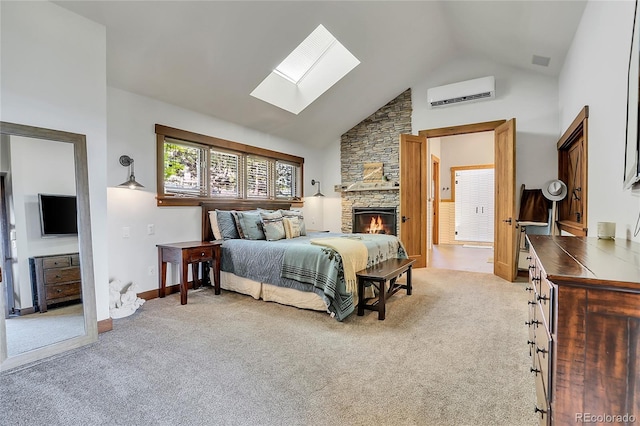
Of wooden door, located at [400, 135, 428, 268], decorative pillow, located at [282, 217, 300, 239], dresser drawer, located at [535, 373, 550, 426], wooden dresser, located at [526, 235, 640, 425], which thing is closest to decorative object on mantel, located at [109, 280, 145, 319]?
decorative pillow, located at [282, 217, 300, 239]

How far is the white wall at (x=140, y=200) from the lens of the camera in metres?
3.52

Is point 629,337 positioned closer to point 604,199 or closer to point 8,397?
point 604,199

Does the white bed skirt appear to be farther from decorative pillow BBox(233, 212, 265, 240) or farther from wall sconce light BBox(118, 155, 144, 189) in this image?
wall sconce light BBox(118, 155, 144, 189)

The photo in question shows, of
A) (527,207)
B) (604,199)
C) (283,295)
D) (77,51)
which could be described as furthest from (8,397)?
(527,207)

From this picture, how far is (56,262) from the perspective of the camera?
2.53 meters

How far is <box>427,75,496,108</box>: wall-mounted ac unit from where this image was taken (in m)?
5.14

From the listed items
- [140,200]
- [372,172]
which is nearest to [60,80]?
[140,200]

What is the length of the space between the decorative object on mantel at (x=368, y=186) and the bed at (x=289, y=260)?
2.14m

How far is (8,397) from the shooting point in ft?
6.18

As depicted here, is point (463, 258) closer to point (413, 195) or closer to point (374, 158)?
point (413, 195)

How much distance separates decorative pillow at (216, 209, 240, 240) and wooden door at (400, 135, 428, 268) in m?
2.86

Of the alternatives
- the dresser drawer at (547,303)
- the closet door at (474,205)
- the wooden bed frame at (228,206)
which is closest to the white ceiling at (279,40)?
the wooden bed frame at (228,206)

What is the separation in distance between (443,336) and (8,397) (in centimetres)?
306

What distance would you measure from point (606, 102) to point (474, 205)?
22.9 feet
